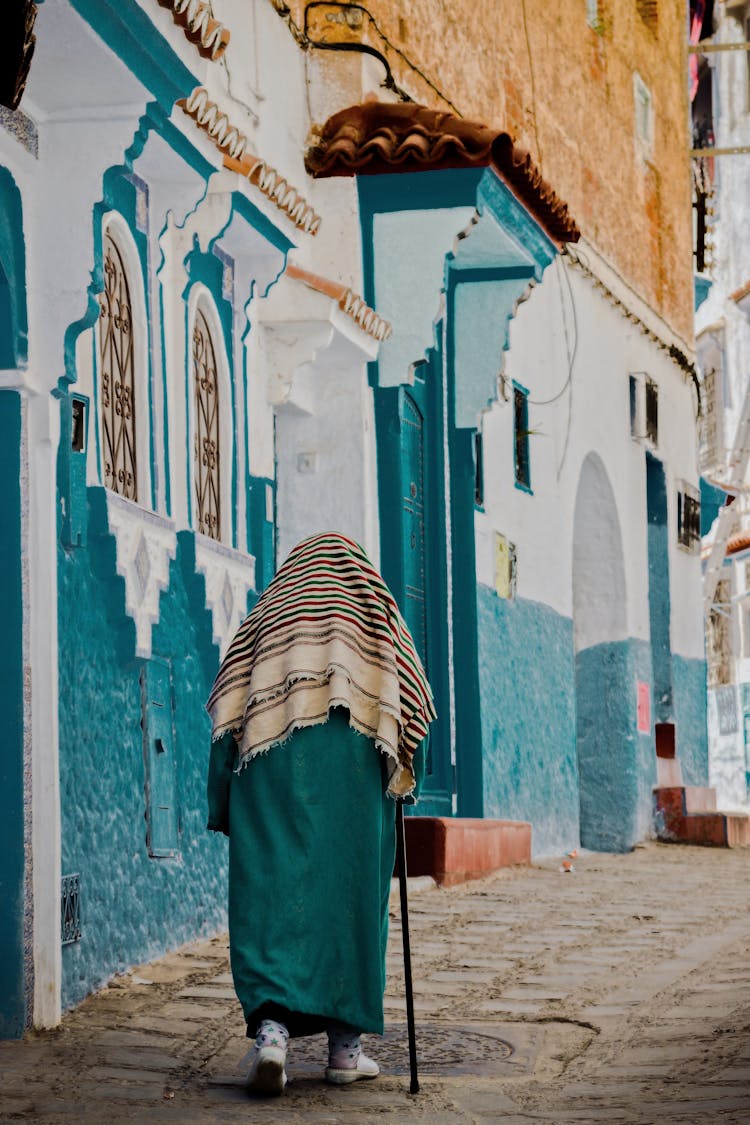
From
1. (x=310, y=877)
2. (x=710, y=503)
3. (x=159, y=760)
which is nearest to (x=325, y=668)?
(x=310, y=877)

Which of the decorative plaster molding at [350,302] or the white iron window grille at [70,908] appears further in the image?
the decorative plaster molding at [350,302]

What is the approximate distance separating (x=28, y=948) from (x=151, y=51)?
2942 mm

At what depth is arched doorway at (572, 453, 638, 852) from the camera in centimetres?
1753

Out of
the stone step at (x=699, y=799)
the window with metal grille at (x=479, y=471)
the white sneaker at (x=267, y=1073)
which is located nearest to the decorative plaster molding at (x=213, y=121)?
the white sneaker at (x=267, y=1073)

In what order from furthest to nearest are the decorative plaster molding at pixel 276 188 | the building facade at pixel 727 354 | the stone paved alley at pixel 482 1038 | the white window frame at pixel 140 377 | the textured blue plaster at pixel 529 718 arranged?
the building facade at pixel 727 354, the textured blue plaster at pixel 529 718, the decorative plaster molding at pixel 276 188, the white window frame at pixel 140 377, the stone paved alley at pixel 482 1038

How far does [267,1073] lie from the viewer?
17.1 ft

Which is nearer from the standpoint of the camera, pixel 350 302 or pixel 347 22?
pixel 350 302

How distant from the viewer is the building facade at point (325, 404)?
6.53m

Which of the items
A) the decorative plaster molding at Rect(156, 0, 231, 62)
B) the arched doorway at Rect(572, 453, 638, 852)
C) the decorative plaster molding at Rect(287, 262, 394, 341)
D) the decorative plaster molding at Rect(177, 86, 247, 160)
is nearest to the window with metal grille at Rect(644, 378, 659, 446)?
the arched doorway at Rect(572, 453, 638, 852)

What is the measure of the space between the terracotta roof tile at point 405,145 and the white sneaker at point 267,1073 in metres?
6.45

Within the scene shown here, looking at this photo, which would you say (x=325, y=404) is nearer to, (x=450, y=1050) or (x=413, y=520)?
(x=413, y=520)

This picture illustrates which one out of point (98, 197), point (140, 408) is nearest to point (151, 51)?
point (98, 197)

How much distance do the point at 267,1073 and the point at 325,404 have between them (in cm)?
640

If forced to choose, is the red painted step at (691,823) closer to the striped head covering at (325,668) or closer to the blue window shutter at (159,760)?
the blue window shutter at (159,760)
